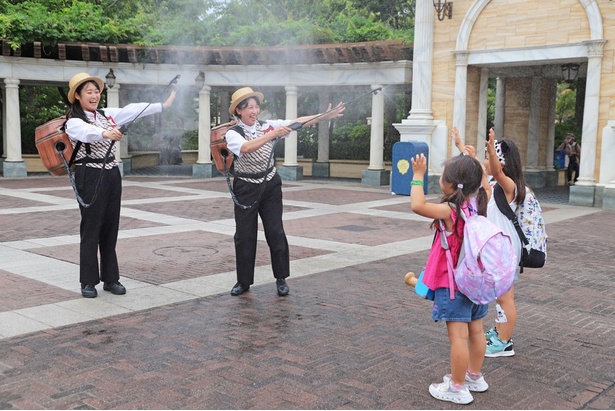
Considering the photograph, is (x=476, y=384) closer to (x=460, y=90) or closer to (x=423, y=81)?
(x=460, y=90)

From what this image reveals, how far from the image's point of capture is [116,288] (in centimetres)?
613

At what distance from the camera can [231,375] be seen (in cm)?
411

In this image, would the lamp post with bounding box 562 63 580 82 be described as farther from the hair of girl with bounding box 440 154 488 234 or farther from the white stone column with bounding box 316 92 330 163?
the hair of girl with bounding box 440 154 488 234

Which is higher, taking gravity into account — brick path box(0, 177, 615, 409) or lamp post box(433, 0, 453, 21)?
lamp post box(433, 0, 453, 21)

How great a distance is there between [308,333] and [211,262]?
115 inches

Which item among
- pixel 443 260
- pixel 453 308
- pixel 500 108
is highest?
pixel 500 108

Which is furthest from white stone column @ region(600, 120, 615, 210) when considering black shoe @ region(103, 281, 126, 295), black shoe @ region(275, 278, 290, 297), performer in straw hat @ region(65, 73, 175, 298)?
black shoe @ region(103, 281, 126, 295)

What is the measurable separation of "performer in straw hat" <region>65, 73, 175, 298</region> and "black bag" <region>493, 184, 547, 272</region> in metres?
3.10

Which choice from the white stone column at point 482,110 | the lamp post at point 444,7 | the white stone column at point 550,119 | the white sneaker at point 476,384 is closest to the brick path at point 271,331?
the white sneaker at point 476,384

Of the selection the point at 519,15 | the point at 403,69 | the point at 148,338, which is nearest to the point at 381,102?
the point at 403,69

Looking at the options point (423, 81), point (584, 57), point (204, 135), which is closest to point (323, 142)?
point (204, 135)

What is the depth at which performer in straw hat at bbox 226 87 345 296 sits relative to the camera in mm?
5984

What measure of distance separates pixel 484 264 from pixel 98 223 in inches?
145

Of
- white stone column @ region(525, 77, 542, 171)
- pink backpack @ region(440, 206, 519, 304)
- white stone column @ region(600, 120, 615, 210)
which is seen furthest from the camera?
white stone column @ region(525, 77, 542, 171)
